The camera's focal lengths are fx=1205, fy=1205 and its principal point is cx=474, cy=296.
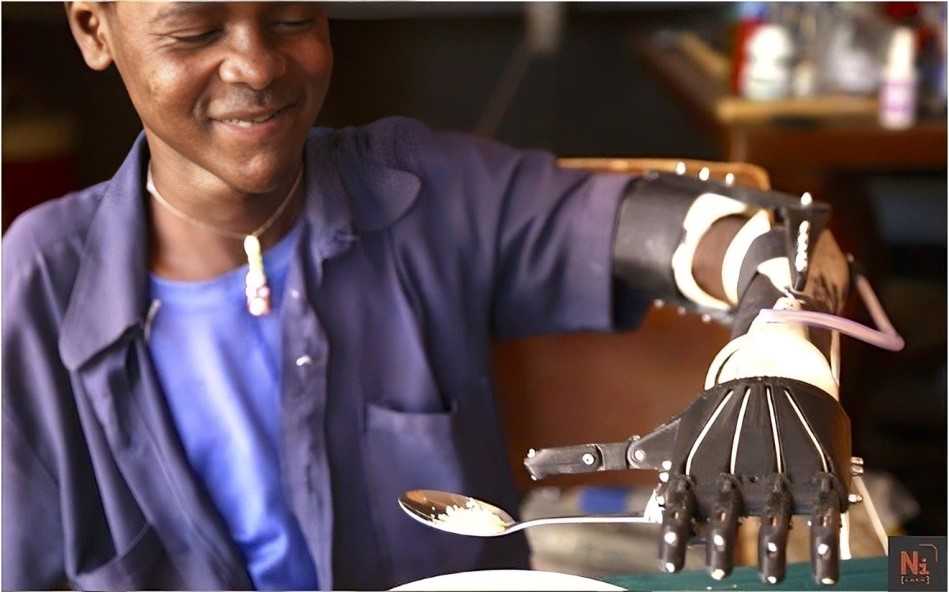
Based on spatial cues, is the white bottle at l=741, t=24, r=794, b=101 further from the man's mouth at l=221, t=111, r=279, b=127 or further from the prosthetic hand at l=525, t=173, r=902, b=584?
the man's mouth at l=221, t=111, r=279, b=127

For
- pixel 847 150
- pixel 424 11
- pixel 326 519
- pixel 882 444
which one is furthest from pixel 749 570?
pixel 882 444

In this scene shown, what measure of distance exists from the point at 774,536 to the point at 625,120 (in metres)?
0.48

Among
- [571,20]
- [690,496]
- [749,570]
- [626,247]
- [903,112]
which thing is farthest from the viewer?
[903,112]

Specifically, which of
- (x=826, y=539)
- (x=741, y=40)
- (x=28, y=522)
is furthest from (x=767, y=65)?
(x=28, y=522)

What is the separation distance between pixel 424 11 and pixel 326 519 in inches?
16.4

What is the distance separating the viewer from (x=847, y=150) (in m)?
1.32

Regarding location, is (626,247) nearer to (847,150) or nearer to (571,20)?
(571,20)

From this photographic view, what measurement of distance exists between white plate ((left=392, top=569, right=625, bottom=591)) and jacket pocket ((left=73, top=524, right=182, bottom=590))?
0.18 meters

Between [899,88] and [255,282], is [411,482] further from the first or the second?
[899,88]

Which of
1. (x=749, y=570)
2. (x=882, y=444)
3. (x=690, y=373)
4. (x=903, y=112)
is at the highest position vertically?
(x=903, y=112)

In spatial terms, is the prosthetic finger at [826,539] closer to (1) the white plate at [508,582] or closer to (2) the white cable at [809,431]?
(2) the white cable at [809,431]

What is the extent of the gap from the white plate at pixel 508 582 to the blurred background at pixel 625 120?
101 millimetres

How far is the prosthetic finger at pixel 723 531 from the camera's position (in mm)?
671

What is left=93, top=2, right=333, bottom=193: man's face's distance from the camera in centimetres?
82
